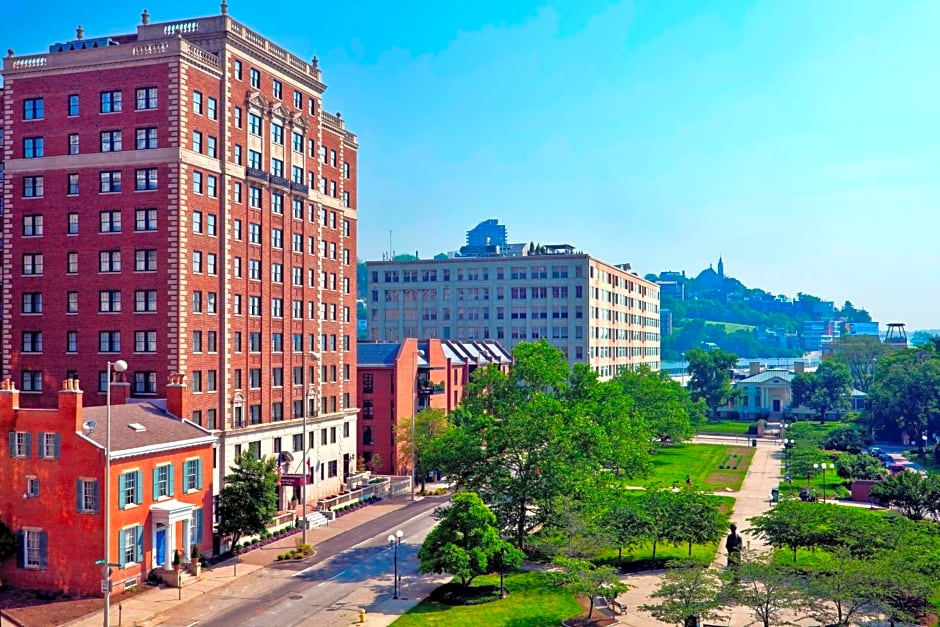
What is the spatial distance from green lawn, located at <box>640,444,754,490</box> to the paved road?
32.4m

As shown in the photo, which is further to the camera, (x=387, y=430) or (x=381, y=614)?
(x=387, y=430)

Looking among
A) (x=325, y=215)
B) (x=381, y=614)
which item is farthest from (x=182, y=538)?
(x=325, y=215)

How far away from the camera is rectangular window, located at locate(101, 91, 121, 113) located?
213 feet

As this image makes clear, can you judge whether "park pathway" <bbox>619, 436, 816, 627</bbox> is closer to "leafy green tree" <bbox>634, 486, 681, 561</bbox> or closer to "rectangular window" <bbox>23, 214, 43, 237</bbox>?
"leafy green tree" <bbox>634, 486, 681, 561</bbox>

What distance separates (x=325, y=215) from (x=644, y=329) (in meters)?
117

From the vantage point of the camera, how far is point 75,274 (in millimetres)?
65688

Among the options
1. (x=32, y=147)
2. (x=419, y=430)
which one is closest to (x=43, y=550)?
(x=32, y=147)

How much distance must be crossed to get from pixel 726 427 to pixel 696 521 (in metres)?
112

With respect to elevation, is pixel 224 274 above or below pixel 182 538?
above

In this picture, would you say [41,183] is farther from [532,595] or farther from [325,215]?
[532,595]

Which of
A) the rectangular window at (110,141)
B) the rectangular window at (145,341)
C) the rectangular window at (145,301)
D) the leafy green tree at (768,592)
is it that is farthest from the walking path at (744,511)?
the rectangular window at (110,141)

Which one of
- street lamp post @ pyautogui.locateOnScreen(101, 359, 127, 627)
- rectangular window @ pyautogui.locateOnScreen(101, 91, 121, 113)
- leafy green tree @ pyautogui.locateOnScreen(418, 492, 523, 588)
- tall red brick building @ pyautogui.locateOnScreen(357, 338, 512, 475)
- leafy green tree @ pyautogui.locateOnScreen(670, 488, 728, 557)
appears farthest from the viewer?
tall red brick building @ pyautogui.locateOnScreen(357, 338, 512, 475)

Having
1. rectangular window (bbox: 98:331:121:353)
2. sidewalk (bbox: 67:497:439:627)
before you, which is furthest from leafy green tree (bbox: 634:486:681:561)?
rectangular window (bbox: 98:331:121:353)

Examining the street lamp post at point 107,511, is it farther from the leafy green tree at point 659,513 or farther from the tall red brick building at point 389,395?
the tall red brick building at point 389,395
